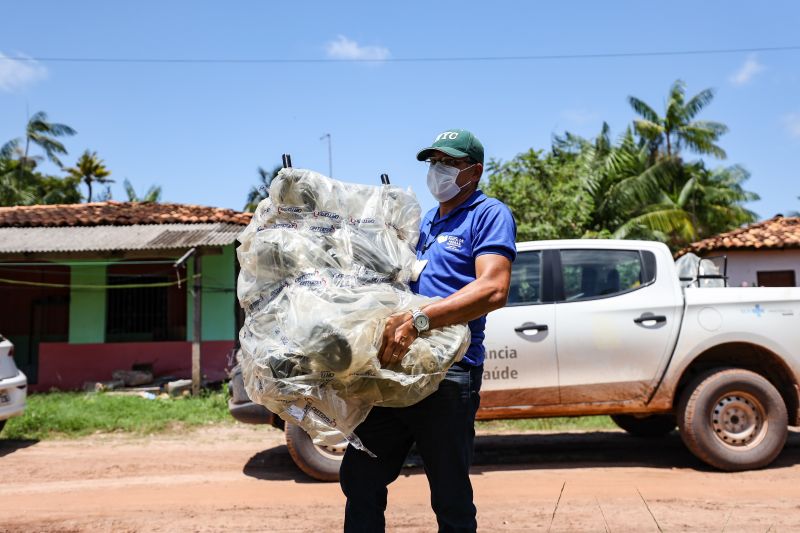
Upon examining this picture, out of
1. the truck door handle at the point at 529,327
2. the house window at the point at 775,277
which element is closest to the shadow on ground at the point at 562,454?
the truck door handle at the point at 529,327

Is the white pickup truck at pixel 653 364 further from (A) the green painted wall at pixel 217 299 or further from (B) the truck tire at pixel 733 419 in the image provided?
(A) the green painted wall at pixel 217 299

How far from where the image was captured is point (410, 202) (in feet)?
8.43

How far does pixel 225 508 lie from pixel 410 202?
9.62 ft

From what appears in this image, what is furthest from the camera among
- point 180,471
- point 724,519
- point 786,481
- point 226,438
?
point 226,438

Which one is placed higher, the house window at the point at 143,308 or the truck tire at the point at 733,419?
the house window at the point at 143,308

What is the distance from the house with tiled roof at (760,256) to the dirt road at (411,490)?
45.0ft

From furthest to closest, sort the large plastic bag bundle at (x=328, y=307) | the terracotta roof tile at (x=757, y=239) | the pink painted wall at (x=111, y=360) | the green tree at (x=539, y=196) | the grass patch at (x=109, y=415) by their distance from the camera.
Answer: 1. the terracotta roof tile at (x=757, y=239)
2. the green tree at (x=539, y=196)
3. the pink painted wall at (x=111, y=360)
4. the grass patch at (x=109, y=415)
5. the large plastic bag bundle at (x=328, y=307)

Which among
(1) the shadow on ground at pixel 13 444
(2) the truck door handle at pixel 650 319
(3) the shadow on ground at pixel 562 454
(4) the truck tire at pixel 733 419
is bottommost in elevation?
(1) the shadow on ground at pixel 13 444

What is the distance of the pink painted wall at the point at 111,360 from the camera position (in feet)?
41.1

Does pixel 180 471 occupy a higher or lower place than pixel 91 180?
lower

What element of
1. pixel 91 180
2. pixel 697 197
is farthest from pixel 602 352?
pixel 91 180

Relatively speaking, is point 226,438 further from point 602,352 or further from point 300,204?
point 300,204

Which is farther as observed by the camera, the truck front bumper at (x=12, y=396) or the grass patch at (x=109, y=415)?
the grass patch at (x=109, y=415)

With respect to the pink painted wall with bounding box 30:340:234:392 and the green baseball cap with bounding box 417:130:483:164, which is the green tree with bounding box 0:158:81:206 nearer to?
the pink painted wall with bounding box 30:340:234:392
